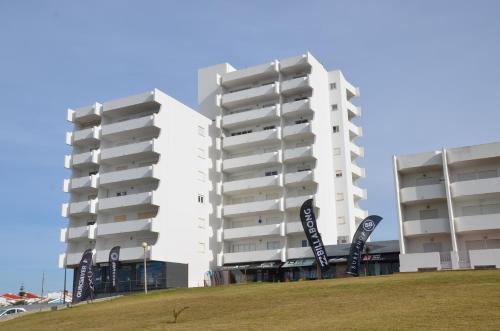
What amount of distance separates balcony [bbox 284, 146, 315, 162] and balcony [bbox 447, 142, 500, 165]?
20916mm

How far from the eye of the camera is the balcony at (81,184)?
259ft

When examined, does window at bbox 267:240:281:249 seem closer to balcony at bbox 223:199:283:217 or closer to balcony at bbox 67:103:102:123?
balcony at bbox 223:199:283:217

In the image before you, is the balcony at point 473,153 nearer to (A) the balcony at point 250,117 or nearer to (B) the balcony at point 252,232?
(B) the balcony at point 252,232

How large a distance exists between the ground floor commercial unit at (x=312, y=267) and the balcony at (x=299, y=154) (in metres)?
12.5


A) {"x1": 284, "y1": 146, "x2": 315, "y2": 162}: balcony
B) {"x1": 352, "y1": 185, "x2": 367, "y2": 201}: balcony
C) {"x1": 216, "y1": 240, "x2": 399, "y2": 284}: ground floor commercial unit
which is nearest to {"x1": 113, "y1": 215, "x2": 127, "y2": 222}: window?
{"x1": 216, "y1": 240, "x2": 399, "y2": 284}: ground floor commercial unit

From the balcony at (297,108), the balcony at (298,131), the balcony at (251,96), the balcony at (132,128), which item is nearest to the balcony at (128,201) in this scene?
the balcony at (132,128)

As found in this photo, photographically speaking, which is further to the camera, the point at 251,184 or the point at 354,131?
the point at 354,131

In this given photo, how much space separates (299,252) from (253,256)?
6.16 metres

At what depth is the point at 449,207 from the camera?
60.2 metres

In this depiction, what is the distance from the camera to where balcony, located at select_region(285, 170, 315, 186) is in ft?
253

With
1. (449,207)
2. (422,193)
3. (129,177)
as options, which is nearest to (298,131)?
(422,193)

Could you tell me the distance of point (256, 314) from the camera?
33.1 m

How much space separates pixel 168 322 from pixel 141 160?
48.0 m

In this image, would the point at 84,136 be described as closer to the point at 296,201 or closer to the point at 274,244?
the point at 274,244
